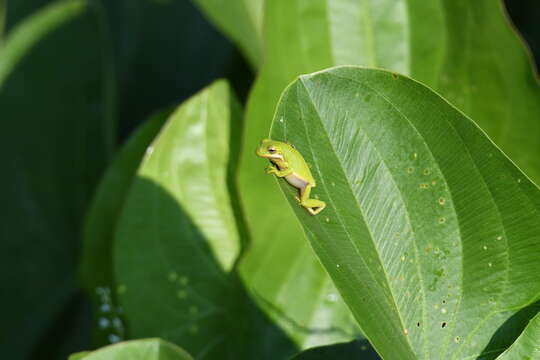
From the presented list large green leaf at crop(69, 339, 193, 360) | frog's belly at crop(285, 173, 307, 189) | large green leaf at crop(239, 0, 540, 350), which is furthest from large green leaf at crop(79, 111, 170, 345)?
frog's belly at crop(285, 173, 307, 189)

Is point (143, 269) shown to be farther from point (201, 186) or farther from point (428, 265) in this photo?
point (428, 265)

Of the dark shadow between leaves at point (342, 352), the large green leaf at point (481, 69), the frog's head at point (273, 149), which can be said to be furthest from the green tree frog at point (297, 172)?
the large green leaf at point (481, 69)

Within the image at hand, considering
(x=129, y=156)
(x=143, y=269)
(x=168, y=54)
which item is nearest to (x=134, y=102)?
(x=168, y=54)

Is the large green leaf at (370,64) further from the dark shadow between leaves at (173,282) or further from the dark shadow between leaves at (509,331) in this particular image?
the dark shadow between leaves at (509,331)

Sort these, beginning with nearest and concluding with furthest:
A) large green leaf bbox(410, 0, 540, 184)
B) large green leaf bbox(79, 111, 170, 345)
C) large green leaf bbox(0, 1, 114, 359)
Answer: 1. large green leaf bbox(410, 0, 540, 184)
2. large green leaf bbox(79, 111, 170, 345)
3. large green leaf bbox(0, 1, 114, 359)

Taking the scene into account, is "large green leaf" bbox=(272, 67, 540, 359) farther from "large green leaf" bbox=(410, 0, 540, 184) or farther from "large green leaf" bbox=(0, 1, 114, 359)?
"large green leaf" bbox=(0, 1, 114, 359)
